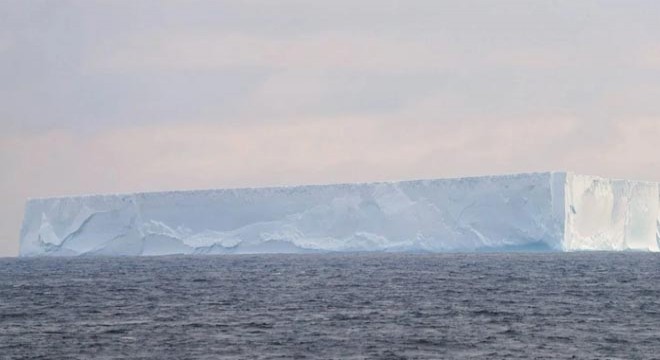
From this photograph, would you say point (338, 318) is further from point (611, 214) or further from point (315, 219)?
point (611, 214)

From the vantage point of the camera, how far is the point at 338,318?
1864 centimetres

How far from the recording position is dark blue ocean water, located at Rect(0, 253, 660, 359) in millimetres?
14594

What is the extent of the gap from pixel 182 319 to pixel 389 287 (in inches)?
353

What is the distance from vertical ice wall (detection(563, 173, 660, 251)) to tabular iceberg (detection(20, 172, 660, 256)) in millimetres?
35

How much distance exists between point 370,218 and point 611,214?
8.20 m

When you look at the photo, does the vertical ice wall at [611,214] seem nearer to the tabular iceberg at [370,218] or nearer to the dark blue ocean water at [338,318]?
the tabular iceberg at [370,218]

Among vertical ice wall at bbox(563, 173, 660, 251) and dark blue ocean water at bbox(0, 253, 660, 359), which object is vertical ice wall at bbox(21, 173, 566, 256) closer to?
vertical ice wall at bbox(563, 173, 660, 251)

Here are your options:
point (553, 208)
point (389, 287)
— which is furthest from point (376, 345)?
point (553, 208)

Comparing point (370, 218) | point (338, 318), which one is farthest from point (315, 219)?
point (338, 318)

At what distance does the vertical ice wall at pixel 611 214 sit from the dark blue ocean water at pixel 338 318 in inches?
314

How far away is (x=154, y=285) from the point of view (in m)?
29.3

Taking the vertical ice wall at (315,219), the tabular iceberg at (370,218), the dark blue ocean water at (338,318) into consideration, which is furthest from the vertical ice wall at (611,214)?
the dark blue ocean water at (338,318)

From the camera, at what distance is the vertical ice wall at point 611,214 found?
3941 centimetres

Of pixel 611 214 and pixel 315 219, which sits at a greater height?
pixel 611 214
